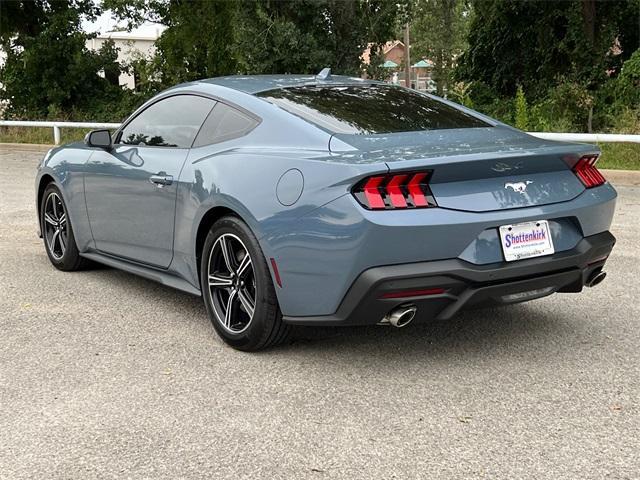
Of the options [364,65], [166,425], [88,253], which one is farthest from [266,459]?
[364,65]

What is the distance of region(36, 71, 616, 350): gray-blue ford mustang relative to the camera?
3.79 meters

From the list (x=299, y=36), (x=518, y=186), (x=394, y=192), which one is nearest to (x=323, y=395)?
(x=394, y=192)

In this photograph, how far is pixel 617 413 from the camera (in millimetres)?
3596

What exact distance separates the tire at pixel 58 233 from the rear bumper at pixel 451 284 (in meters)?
2.96

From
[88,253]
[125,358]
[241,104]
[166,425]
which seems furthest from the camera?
[88,253]

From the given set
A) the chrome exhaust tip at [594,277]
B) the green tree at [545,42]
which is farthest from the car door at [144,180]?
the green tree at [545,42]

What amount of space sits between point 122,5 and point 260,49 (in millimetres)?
8349

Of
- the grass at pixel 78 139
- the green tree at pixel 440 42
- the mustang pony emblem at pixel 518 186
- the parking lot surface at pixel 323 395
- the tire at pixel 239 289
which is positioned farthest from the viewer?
the green tree at pixel 440 42

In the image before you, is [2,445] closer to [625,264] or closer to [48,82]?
[625,264]

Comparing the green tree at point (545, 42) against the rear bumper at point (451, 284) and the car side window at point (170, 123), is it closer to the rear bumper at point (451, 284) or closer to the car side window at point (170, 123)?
the car side window at point (170, 123)

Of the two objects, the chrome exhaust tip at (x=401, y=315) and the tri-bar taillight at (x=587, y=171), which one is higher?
the tri-bar taillight at (x=587, y=171)

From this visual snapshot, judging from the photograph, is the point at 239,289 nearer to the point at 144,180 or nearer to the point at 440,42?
the point at 144,180

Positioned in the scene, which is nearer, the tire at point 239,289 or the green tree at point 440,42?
the tire at point 239,289

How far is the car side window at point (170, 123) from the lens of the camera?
511cm
